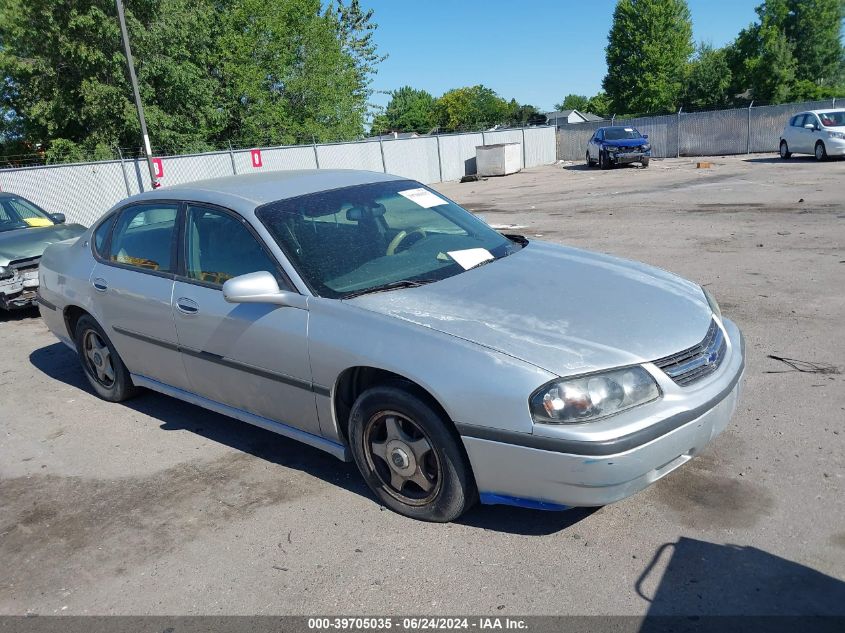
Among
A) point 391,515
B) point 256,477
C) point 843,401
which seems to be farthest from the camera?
point 843,401

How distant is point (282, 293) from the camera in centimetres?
364

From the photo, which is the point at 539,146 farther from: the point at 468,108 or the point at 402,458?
the point at 468,108

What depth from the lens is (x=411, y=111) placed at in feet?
426

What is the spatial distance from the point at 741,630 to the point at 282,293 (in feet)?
8.17

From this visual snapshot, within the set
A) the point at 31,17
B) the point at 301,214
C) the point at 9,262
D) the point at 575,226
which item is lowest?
the point at 575,226

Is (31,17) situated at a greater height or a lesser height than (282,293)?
greater

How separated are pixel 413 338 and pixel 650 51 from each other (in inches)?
2991

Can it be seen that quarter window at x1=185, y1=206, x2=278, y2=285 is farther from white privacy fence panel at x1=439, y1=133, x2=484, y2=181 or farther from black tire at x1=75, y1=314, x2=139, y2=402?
white privacy fence panel at x1=439, y1=133, x2=484, y2=181

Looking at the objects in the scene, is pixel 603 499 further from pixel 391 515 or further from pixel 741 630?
pixel 391 515

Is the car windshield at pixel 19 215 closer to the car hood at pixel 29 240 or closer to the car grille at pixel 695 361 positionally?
the car hood at pixel 29 240

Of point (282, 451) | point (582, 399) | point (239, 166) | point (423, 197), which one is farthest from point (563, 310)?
point (239, 166)

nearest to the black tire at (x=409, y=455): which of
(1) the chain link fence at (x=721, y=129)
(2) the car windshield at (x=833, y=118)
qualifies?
→ (2) the car windshield at (x=833, y=118)

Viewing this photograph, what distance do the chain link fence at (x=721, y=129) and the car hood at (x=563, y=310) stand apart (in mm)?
29707

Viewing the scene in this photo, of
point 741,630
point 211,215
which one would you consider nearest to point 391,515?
point 741,630
